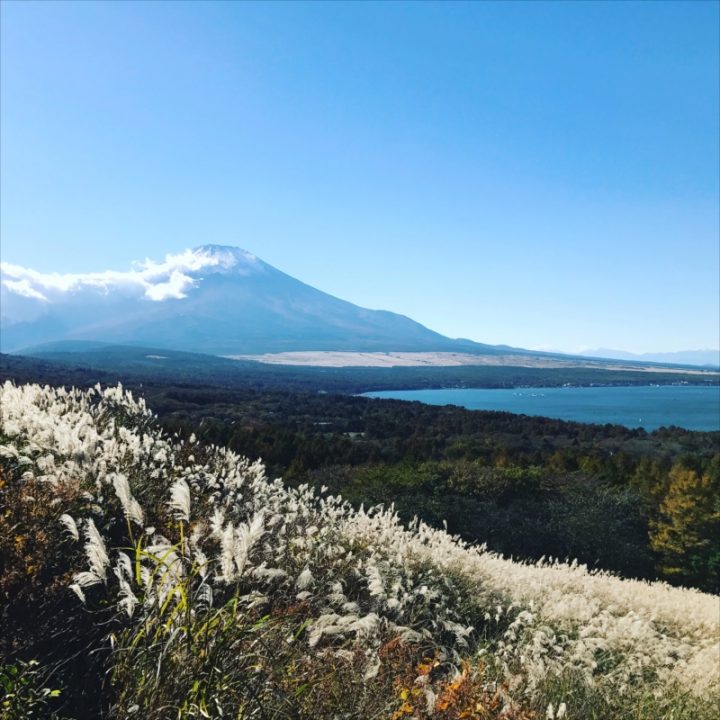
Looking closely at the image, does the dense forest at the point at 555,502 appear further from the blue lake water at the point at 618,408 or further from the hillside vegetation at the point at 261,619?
the blue lake water at the point at 618,408

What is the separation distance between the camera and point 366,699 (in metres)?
3.21

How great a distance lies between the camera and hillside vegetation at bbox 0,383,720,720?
289 cm

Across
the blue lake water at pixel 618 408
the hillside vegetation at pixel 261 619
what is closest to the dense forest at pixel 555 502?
the hillside vegetation at pixel 261 619

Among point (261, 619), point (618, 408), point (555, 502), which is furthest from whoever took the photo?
point (618, 408)

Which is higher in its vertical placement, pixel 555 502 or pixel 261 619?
pixel 261 619

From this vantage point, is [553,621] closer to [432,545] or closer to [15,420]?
[432,545]

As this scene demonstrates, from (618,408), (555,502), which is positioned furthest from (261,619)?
(618,408)

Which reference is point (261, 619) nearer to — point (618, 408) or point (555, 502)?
point (555, 502)

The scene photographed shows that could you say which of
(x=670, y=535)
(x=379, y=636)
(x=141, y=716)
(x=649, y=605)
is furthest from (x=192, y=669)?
(x=670, y=535)

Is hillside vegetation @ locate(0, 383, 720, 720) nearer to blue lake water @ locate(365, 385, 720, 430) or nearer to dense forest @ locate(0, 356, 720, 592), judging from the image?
dense forest @ locate(0, 356, 720, 592)

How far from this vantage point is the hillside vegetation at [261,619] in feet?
9.48

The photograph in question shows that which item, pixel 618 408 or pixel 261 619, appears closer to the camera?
→ pixel 261 619

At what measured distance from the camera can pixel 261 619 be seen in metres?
3.10

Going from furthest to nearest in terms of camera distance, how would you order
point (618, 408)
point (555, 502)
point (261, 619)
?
point (618, 408) → point (555, 502) → point (261, 619)
